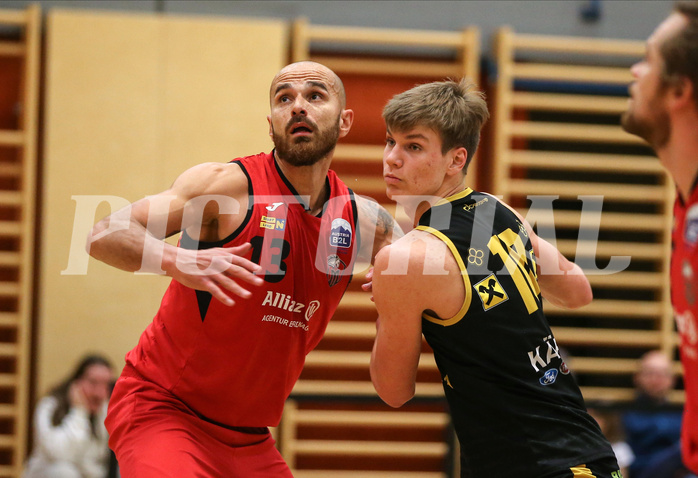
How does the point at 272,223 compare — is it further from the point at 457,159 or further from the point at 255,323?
the point at 457,159

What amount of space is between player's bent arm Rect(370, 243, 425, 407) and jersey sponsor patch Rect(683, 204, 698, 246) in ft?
2.87

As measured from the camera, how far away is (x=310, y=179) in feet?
11.9

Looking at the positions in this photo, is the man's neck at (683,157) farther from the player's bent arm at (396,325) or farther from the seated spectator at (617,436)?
the seated spectator at (617,436)

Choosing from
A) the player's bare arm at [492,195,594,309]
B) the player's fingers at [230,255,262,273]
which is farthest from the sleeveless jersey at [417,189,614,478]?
the player's fingers at [230,255,262,273]

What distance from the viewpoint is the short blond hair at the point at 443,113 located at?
119 inches

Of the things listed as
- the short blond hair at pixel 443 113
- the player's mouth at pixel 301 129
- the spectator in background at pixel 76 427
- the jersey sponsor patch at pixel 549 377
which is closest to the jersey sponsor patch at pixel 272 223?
the player's mouth at pixel 301 129

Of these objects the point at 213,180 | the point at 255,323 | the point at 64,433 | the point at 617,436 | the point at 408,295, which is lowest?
the point at 64,433

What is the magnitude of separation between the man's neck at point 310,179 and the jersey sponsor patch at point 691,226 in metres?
1.82

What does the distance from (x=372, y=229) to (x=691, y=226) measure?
1.92 metres

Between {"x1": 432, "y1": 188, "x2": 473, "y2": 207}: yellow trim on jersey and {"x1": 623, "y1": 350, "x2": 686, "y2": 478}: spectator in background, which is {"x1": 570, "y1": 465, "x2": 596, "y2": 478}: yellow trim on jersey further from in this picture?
{"x1": 623, "y1": 350, "x2": 686, "y2": 478}: spectator in background

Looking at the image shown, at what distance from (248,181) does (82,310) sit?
385cm

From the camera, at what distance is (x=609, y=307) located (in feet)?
24.1

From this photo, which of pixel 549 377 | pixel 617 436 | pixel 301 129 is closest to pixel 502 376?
pixel 549 377

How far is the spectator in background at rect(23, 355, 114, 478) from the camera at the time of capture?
19.6ft
